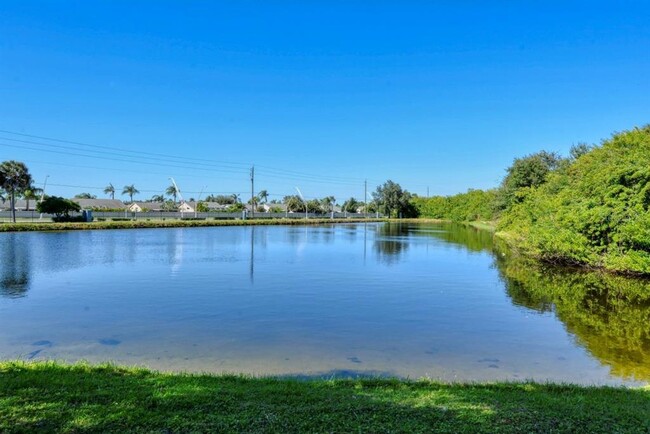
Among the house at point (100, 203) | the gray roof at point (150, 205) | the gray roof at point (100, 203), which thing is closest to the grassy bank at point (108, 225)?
the house at point (100, 203)

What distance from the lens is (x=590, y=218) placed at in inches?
882

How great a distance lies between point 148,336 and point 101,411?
20.8ft

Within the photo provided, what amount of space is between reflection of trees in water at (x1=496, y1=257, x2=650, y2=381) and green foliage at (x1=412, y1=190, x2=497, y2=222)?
82.1m

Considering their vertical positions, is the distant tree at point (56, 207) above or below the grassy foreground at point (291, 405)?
above

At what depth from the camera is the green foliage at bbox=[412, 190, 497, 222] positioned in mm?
107294

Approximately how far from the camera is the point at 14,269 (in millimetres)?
20938

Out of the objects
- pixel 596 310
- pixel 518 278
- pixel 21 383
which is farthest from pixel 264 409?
pixel 518 278

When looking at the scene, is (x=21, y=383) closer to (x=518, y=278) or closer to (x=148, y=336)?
(x=148, y=336)

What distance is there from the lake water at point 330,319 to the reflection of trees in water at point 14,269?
11 centimetres

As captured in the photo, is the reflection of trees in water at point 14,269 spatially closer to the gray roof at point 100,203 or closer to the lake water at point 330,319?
the lake water at point 330,319

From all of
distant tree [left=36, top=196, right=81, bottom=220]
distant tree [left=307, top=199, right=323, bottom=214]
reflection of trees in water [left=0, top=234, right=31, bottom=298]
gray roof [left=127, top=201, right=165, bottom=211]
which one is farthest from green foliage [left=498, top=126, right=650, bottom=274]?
gray roof [left=127, top=201, right=165, bottom=211]

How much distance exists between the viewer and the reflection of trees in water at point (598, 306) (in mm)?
10344

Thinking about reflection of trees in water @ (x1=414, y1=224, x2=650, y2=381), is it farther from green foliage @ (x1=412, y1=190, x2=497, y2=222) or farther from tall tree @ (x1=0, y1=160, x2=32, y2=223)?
green foliage @ (x1=412, y1=190, x2=497, y2=222)

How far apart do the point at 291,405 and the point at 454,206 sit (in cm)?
12108
